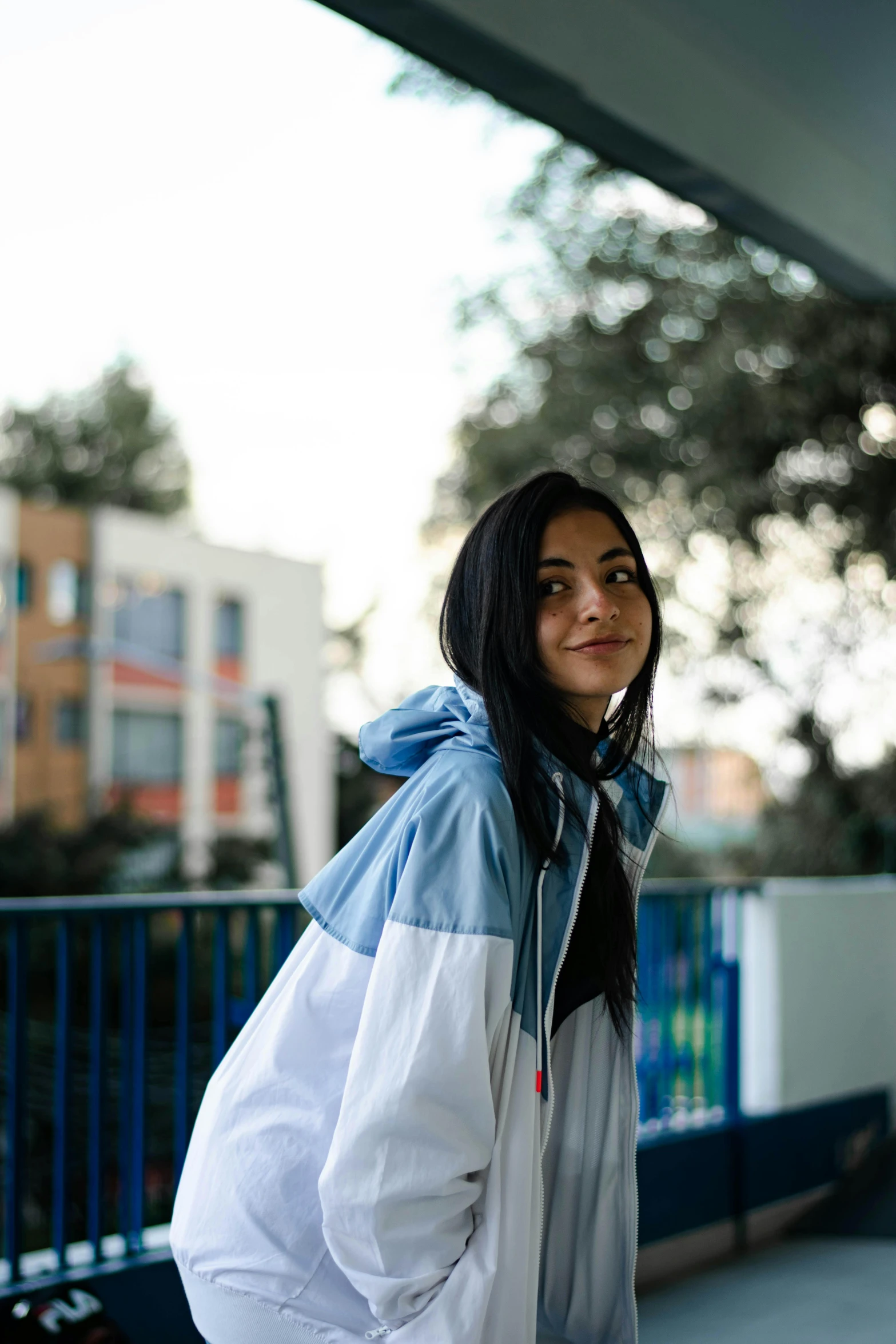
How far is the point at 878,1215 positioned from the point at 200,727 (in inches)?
744

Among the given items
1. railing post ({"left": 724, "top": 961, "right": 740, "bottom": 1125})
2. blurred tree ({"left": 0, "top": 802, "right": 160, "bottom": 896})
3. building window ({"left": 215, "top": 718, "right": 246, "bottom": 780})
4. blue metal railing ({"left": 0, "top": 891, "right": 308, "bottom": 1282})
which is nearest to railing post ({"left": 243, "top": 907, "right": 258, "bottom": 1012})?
blue metal railing ({"left": 0, "top": 891, "right": 308, "bottom": 1282})

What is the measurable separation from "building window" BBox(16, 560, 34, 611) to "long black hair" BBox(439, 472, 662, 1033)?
782 inches

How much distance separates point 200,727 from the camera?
879 inches

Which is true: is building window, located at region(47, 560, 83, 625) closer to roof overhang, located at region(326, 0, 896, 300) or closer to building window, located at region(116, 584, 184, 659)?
building window, located at region(116, 584, 184, 659)

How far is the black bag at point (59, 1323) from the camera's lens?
7.22 ft

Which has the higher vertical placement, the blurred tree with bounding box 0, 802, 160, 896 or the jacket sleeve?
the jacket sleeve

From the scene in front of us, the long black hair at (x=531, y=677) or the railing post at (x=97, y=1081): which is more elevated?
the long black hair at (x=531, y=677)

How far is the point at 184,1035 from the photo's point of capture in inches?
116

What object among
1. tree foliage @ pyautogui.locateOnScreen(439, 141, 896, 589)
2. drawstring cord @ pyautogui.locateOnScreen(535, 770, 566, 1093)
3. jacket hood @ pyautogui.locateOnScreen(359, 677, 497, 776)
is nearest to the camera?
drawstring cord @ pyautogui.locateOnScreen(535, 770, 566, 1093)

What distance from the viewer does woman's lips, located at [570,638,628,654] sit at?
4.18ft

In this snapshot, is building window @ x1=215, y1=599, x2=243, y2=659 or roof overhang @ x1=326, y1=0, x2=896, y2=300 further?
building window @ x1=215, y1=599, x2=243, y2=659

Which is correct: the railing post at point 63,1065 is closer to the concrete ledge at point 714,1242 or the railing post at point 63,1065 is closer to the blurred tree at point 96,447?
the concrete ledge at point 714,1242

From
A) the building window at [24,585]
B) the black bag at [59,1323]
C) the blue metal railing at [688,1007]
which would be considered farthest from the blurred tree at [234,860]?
the black bag at [59,1323]

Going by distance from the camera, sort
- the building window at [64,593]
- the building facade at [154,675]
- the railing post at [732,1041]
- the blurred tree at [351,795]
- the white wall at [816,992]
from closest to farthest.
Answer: the railing post at [732,1041], the white wall at [816,992], the building facade at [154,675], the building window at [64,593], the blurred tree at [351,795]
